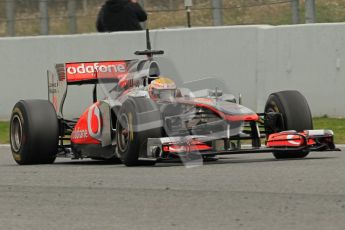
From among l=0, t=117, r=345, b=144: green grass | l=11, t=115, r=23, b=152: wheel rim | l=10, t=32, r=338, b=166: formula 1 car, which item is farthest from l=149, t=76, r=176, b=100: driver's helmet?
l=0, t=117, r=345, b=144: green grass

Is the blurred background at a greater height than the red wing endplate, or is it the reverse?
the blurred background

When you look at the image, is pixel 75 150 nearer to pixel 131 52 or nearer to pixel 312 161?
pixel 312 161

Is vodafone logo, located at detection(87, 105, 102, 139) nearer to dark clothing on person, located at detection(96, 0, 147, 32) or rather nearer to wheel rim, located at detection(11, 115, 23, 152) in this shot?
wheel rim, located at detection(11, 115, 23, 152)

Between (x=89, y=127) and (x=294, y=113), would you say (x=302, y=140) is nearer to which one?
(x=294, y=113)

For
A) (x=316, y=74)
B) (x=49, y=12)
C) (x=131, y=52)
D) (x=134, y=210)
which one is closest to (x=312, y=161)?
(x=134, y=210)

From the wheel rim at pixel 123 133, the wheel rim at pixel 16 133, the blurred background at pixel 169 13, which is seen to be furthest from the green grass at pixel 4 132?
the wheel rim at pixel 123 133

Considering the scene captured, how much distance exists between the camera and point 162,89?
11.0 m

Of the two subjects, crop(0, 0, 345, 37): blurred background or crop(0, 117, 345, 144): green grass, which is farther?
crop(0, 0, 345, 37): blurred background

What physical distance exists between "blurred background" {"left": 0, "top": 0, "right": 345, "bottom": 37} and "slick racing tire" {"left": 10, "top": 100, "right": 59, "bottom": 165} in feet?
20.2

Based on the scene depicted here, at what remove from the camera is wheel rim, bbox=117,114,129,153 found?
34.3 ft

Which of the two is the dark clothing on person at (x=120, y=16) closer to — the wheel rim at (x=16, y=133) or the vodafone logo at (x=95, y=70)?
the vodafone logo at (x=95, y=70)

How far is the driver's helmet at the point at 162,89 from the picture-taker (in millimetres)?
10945

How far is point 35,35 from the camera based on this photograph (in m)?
18.8

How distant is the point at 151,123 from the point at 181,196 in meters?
2.41
